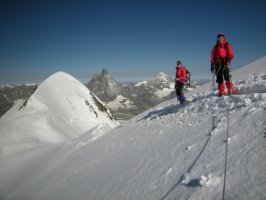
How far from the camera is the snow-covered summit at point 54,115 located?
30859 mm

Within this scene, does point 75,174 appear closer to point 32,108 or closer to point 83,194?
point 83,194

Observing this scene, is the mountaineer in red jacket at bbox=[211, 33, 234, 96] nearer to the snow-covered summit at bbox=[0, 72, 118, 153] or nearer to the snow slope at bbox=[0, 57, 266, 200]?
the snow slope at bbox=[0, 57, 266, 200]

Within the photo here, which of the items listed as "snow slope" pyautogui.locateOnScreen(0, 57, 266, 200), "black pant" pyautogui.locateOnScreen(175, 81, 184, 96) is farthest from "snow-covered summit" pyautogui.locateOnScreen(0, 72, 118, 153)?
"snow slope" pyautogui.locateOnScreen(0, 57, 266, 200)

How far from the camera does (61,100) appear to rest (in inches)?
1558

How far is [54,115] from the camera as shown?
35.9m

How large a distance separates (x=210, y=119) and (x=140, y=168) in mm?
3213

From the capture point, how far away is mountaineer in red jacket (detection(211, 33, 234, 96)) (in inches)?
456

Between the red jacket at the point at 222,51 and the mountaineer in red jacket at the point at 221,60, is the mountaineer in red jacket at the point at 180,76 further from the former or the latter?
the red jacket at the point at 222,51

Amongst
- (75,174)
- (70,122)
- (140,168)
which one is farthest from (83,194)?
(70,122)

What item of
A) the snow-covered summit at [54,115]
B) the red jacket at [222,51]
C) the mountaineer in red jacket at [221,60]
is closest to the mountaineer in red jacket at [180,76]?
the mountaineer in red jacket at [221,60]

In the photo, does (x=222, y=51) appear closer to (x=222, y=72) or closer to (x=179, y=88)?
(x=222, y=72)

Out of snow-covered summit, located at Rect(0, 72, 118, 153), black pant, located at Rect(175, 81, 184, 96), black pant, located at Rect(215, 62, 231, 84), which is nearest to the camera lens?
black pant, located at Rect(215, 62, 231, 84)

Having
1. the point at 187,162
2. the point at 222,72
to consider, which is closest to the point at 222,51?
the point at 222,72

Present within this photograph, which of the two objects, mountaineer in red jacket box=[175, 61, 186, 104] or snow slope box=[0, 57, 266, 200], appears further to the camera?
mountaineer in red jacket box=[175, 61, 186, 104]
